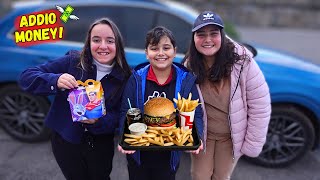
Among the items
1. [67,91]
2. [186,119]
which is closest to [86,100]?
[67,91]

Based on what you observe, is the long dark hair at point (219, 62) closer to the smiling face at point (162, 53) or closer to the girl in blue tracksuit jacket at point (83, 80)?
the smiling face at point (162, 53)

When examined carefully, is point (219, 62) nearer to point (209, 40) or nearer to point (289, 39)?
point (209, 40)

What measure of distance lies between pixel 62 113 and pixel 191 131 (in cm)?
90

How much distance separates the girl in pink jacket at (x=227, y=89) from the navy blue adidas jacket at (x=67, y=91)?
22.2 inches

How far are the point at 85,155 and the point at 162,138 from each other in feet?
2.24

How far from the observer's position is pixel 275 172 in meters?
3.57

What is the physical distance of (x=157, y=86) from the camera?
2088 millimetres

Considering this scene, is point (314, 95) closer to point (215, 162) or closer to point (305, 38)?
point (215, 162)

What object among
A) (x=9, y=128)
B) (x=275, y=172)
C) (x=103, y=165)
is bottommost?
(x=275, y=172)

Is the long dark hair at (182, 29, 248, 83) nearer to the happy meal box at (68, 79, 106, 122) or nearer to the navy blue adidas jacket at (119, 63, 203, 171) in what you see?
the navy blue adidas jacket at (119, 63, 203, 171)

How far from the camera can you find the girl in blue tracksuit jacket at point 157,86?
79.7 inches

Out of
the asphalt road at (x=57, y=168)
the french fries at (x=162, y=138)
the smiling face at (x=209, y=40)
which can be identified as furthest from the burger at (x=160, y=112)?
the asphalt road at (x=57, y=168)

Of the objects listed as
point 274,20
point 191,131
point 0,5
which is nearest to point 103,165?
point 191,131

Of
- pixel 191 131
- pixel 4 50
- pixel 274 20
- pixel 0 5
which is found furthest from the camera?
pixel 274 20
